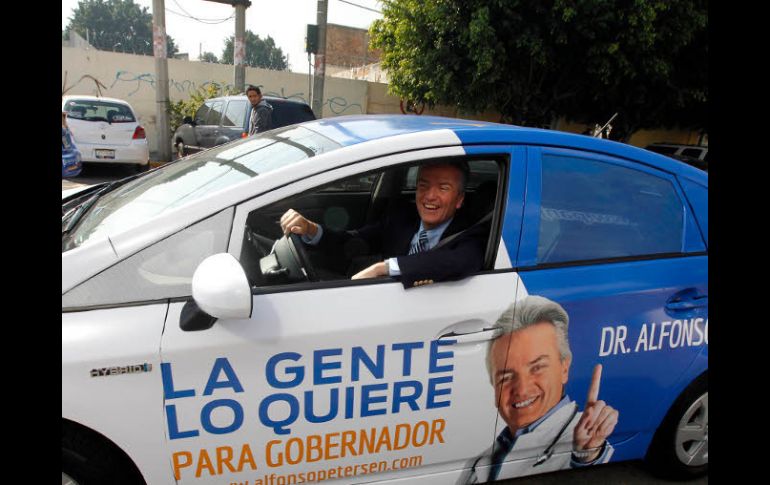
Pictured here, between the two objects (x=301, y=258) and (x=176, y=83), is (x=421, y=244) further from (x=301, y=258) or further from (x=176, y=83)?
(x=176, y=83)

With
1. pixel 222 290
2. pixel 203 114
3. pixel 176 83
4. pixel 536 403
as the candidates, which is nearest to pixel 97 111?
pixel 203 114

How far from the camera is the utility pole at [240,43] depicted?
14206 millimetres

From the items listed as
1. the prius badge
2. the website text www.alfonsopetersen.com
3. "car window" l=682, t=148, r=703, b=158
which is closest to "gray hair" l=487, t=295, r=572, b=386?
the website text www.alfonsopetersen.com

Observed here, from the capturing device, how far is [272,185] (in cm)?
173

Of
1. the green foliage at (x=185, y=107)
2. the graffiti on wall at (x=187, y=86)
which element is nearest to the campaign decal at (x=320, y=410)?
the graffiti on wall at (x=187, y=86)

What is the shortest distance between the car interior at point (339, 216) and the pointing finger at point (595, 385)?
606mm

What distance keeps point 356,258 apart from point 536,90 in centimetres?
1213

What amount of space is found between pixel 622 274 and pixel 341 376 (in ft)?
3.76

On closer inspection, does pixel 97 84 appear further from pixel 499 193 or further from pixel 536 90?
pixel 499 193

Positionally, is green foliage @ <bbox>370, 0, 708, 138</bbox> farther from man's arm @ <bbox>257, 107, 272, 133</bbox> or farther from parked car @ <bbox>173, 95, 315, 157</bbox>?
man's arm @ <bbox>257, 107, 272, 133</bbox>

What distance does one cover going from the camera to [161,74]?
12766 mm

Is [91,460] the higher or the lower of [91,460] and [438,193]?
the lower
